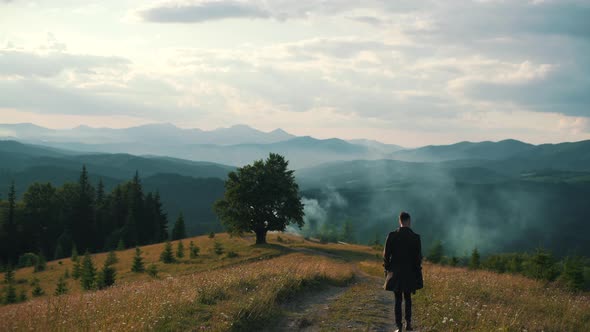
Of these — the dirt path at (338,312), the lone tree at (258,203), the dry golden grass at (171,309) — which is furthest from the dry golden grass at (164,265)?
the dry golden grass at (171,309)

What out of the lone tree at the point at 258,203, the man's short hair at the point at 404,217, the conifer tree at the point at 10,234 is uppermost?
the man's short hair at the point at 404,217

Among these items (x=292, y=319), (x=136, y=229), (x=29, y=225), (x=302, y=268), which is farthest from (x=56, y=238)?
(x=292, y=319)

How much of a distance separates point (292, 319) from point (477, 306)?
19.4 feet

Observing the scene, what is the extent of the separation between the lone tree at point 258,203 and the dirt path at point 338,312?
3925 centimetres

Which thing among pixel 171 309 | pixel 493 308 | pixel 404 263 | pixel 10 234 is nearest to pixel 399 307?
pixel 404 263

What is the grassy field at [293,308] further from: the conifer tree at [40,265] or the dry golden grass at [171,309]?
the conifer tree at [40,265]

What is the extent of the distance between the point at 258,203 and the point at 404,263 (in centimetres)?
4656

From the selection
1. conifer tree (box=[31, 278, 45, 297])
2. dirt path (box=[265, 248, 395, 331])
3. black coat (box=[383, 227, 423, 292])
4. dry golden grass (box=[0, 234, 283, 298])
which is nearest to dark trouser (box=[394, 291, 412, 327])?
black coat (box=[383, 227, 423, 292])

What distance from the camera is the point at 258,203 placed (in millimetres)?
57719

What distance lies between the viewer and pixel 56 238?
300 feet

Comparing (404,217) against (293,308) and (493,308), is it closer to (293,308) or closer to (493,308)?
(493,308)

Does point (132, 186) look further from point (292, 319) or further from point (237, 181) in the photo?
point (292, 319)

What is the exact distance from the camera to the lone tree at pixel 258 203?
2276 inches

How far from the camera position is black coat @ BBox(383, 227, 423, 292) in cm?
1177
